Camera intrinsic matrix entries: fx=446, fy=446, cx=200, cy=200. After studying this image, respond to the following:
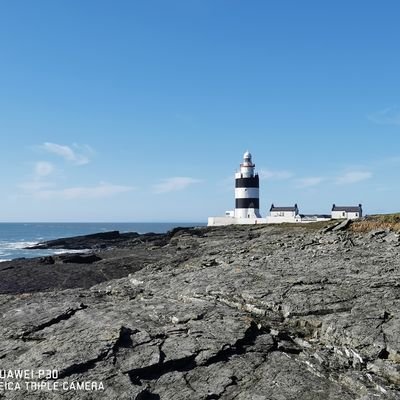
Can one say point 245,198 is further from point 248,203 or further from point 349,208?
point 349,208

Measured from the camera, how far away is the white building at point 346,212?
96.2 meters

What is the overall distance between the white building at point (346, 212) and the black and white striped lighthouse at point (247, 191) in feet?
61.2

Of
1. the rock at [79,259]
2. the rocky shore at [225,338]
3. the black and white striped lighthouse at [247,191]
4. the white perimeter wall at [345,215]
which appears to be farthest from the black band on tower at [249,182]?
the rocky shore at [225,338]

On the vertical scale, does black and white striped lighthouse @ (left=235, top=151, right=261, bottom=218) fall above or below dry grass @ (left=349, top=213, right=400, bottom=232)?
above

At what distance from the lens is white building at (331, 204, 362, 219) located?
96250mm

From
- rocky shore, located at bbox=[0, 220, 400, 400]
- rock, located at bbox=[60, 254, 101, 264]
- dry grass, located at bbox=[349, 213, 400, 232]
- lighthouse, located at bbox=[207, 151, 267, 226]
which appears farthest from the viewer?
lighthouse, located at bbox=[207, 151, 267, 226]

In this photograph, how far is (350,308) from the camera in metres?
14.8

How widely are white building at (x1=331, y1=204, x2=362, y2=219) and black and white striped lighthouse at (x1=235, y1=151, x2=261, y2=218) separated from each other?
18.7 meters

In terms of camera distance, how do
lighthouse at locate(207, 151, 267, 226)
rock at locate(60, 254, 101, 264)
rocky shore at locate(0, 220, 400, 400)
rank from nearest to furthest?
rocky shore at locate(0, 220, 400, 400) < rock at locate(60, 254, 101, 264) < lighthouse at locate(207, 151, 267, 226)

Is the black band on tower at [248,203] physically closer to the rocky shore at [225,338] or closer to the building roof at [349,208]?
the building roof at [349,208]

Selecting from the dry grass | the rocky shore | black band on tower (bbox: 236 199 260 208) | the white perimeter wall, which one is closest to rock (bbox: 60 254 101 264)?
the rocky shore

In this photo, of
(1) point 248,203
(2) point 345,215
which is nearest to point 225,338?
(1) point 248,203

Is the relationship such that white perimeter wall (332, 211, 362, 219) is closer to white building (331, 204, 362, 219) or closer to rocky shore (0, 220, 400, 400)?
white building (331, 204, 362, 219)

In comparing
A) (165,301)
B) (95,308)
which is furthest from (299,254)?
(95,308)
